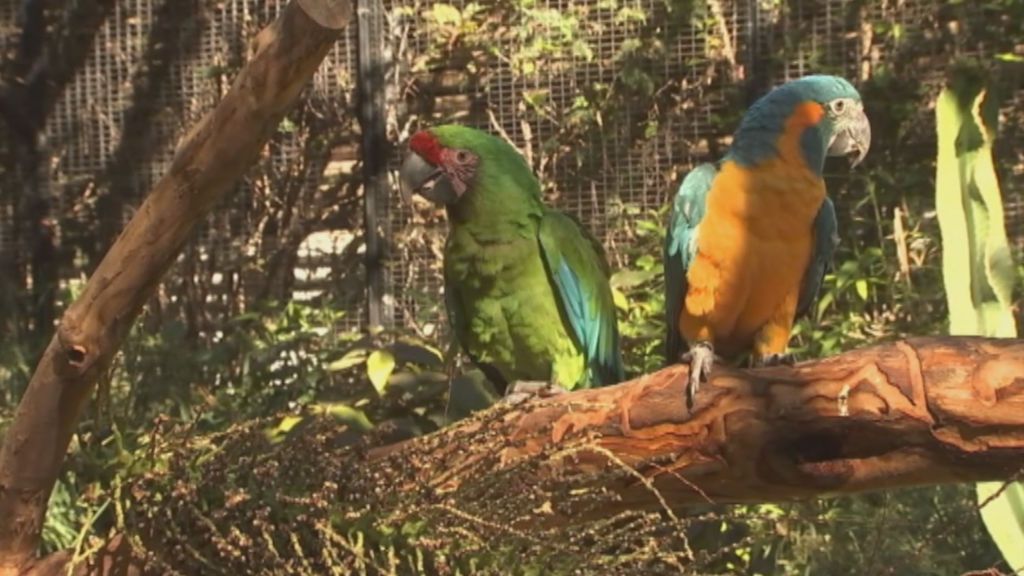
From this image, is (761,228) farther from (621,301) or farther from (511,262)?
(621,301)

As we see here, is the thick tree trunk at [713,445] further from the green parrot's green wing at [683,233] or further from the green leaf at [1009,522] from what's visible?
the green leaf at [1009,522]

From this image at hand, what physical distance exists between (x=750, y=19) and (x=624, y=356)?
1.06 metres

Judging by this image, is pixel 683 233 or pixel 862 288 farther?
pixel 862 288

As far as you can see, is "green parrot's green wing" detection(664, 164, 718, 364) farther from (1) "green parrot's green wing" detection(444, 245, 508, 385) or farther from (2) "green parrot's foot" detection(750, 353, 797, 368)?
(1) "green parrot's green wing" detection(444, 245, 508, 385)

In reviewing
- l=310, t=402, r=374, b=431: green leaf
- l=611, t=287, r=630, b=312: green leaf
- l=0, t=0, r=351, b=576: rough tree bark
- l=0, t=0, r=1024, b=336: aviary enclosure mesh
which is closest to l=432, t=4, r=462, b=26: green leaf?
l=0, t=0, r=1024, b=336: aviary enclosure mesh

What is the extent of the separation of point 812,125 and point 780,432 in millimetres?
728

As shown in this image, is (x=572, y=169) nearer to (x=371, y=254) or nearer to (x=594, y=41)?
(x=594, y=41)

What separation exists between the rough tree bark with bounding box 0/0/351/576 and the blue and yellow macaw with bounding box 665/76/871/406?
87 cm

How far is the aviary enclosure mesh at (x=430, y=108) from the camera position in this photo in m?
3.36

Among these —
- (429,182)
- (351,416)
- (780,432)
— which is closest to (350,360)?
(351,416)

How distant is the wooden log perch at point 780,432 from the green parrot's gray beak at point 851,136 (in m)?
0.68

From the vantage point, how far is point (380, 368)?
257 cm

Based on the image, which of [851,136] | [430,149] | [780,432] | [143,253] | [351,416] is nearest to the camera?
[143,253]

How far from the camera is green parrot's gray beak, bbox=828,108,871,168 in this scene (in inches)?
78.1
